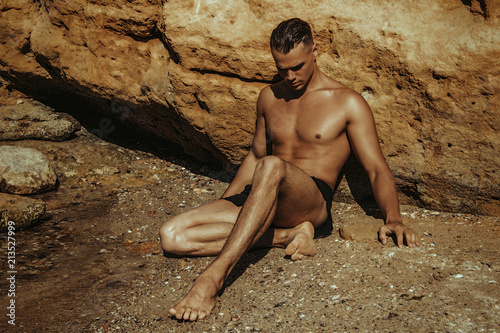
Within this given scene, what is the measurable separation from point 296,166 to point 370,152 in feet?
1.88

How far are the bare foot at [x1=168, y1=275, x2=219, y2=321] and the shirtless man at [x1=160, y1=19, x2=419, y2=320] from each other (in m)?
0.41

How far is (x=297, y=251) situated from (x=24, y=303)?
1804 millimetres

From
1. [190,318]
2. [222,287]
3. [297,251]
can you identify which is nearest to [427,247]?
[297,251]

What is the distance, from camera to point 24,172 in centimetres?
471

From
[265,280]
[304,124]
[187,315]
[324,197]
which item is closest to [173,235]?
[265,280]

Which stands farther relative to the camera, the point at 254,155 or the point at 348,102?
the point at 254,155

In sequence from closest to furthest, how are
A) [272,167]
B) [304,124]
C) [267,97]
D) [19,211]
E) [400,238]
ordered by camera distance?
[272,167] < [400,238] < [304,124] < [267,97] < [19,211]

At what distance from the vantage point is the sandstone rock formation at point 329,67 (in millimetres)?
3533

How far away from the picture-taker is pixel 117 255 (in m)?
3.76

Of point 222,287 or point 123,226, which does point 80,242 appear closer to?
point 123,226

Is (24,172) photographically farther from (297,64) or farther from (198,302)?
(297,64)

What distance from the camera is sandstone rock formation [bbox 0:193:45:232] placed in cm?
408

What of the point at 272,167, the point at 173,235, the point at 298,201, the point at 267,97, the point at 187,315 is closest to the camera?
the point at 187,315

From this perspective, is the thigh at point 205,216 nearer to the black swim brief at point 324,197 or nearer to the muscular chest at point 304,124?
the black swim brief at point 324,197
